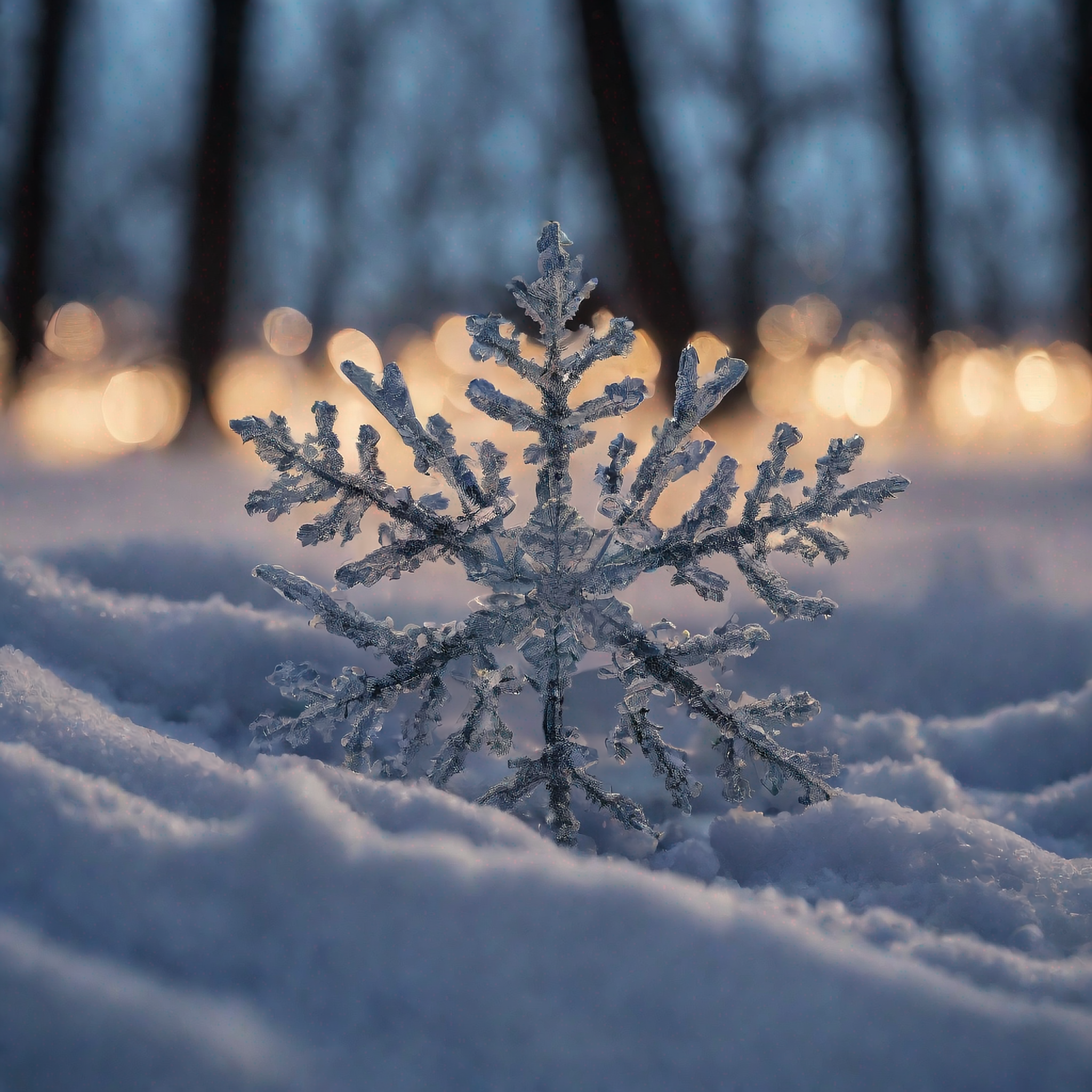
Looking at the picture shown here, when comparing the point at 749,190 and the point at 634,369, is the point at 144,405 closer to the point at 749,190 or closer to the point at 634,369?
the point at 634,369

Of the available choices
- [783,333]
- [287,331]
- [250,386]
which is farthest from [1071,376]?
[250,386]

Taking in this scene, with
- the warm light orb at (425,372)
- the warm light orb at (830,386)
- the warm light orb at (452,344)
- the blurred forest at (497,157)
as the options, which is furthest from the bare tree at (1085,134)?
the warm light orb at (425,372)

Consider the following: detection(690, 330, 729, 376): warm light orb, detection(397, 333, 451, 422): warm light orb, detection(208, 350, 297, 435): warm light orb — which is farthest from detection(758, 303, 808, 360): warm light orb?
detection(208, 350, 297, 435): warm light orb

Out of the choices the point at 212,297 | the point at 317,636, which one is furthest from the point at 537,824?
the point at 212,297

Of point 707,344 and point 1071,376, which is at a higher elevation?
point 1071,376

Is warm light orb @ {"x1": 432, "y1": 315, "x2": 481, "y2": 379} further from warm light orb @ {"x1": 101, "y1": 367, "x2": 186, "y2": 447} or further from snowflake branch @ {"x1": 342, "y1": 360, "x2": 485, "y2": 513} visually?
snowflake branch @ {"x1": 342, "y1": 360, "x2": 485, "y2": 513}
